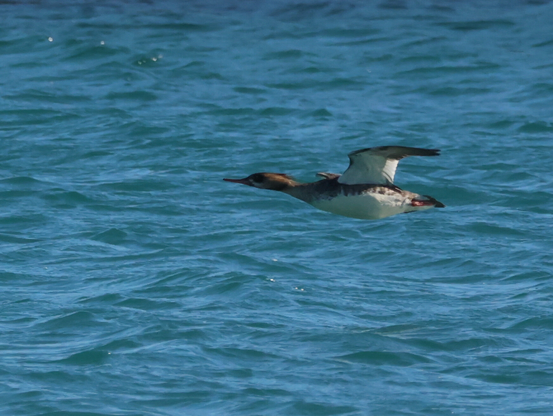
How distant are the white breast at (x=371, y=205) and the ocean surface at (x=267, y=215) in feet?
4.64

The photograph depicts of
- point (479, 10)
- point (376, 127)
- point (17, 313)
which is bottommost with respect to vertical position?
point (17, 313)

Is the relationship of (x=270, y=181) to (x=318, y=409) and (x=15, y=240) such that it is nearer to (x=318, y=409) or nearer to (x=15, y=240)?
(x=318, y=409)

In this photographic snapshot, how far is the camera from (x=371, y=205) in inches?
421

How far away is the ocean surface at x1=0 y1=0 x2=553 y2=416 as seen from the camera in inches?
404

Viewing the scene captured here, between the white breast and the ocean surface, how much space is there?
1415mm

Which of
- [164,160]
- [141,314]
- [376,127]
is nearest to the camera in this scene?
[141,314]

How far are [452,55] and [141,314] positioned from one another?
14011mm

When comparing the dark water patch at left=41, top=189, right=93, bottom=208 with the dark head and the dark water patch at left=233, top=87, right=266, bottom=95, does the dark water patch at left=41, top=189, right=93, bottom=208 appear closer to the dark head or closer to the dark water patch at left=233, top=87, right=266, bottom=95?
the dark head

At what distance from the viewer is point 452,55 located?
2372 centimetres

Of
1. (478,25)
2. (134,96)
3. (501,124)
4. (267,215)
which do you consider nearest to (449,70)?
(478,25)

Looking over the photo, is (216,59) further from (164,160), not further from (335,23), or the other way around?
(164,160)

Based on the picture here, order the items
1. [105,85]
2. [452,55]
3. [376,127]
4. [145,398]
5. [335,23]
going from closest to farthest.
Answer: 1. [145,398]
2. [376,127]
3. [105,85]
4. [452,55]
5. [335,23]

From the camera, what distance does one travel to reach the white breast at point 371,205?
10711mm

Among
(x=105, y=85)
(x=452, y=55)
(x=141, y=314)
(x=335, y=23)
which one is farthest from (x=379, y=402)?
(x=335, y=23)
